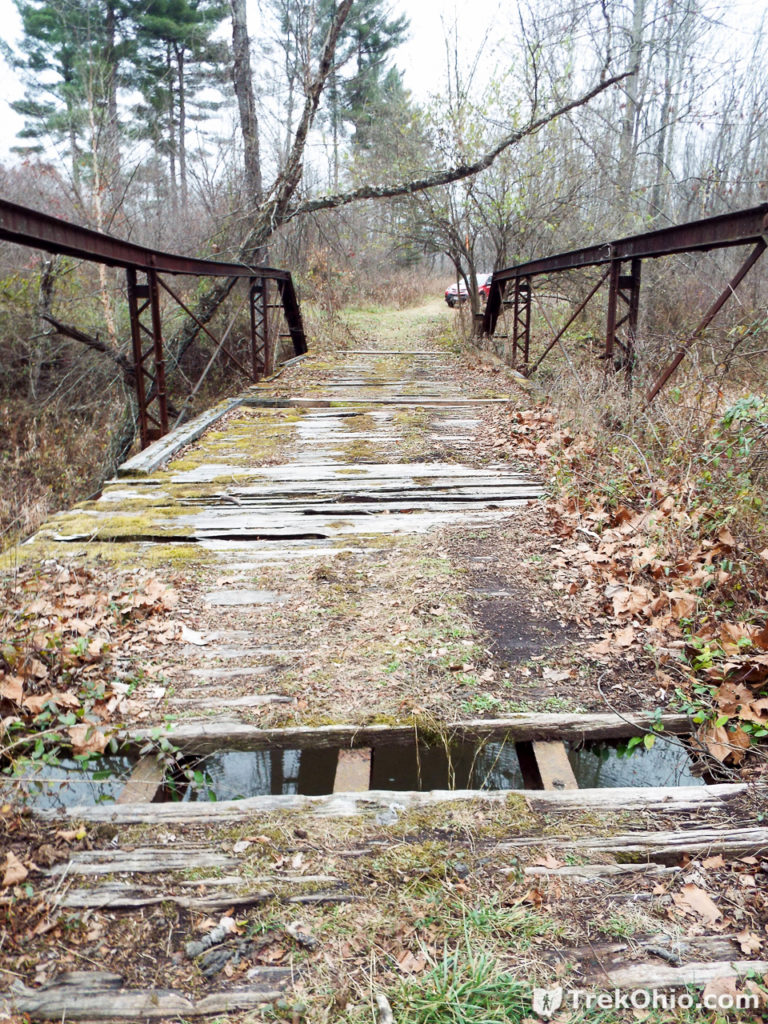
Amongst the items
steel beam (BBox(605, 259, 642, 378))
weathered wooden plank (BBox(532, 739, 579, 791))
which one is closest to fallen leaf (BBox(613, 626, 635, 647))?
weathered wooden plank (BBox(532, 739, 579, 791))

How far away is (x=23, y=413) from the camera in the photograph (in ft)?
37.1

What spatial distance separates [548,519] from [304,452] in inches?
105

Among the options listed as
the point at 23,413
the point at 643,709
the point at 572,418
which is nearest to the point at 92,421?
the point at 23,413

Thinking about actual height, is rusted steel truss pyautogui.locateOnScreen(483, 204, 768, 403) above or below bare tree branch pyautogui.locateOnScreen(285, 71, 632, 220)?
below

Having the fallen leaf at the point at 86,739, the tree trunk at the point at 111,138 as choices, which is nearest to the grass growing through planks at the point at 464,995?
the fallen leaf at the point at 86,739

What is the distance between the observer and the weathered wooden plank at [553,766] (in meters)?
2.40

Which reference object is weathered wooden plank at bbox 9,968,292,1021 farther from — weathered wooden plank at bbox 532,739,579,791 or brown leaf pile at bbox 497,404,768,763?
brown leaf pile at bbox 497,404,768,763

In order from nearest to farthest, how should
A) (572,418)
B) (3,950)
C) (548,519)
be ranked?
1. (3,950)
2. (548,519)
3. (572,418)

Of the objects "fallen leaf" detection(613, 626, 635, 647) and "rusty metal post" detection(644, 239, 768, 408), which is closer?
"fallen leaf" detection(613, 626, 635, 647)

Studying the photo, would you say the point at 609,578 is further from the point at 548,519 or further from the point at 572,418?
the point at 572,418

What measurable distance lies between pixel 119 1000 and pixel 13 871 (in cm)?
49

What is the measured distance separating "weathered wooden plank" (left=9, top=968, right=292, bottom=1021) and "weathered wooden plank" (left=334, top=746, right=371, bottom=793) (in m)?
0.72

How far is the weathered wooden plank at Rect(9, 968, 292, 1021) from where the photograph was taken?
1.59m

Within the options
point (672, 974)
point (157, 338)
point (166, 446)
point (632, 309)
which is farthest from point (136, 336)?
point (672, 974)
